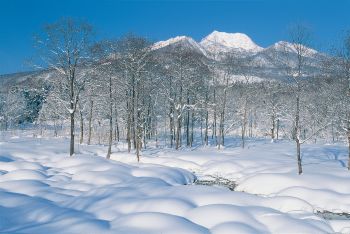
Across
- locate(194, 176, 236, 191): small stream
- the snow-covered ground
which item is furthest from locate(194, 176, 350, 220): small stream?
the snow-covered ground

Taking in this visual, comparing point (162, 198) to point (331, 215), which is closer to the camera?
point (162, 198)

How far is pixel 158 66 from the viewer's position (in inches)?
1709

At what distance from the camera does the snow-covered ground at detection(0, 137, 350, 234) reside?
45.9 feet

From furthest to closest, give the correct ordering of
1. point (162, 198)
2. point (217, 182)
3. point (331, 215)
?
point (217, 182) → point (331, 215) → point (162, 198)

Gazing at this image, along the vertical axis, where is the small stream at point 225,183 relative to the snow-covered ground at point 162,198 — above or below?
below

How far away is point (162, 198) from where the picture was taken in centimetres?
1728

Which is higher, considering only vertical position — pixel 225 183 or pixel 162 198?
pixel 162 198

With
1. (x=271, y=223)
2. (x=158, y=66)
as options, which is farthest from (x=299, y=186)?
(x=158, y=66)

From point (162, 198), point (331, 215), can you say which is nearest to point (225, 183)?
point (331, 215)

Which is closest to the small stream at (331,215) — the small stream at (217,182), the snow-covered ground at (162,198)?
the snow-covered ground at (162,198)

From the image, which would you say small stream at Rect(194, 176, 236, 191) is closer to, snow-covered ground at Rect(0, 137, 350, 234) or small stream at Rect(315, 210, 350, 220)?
snow-covered ground at Rect(0, 137, 350, 234)

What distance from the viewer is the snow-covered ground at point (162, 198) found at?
14000 millimetres

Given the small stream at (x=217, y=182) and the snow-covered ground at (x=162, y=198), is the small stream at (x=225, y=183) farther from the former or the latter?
the snow-covered ground at (x=162, y=198)

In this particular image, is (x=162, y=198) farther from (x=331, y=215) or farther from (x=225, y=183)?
(x=225, y=183)
